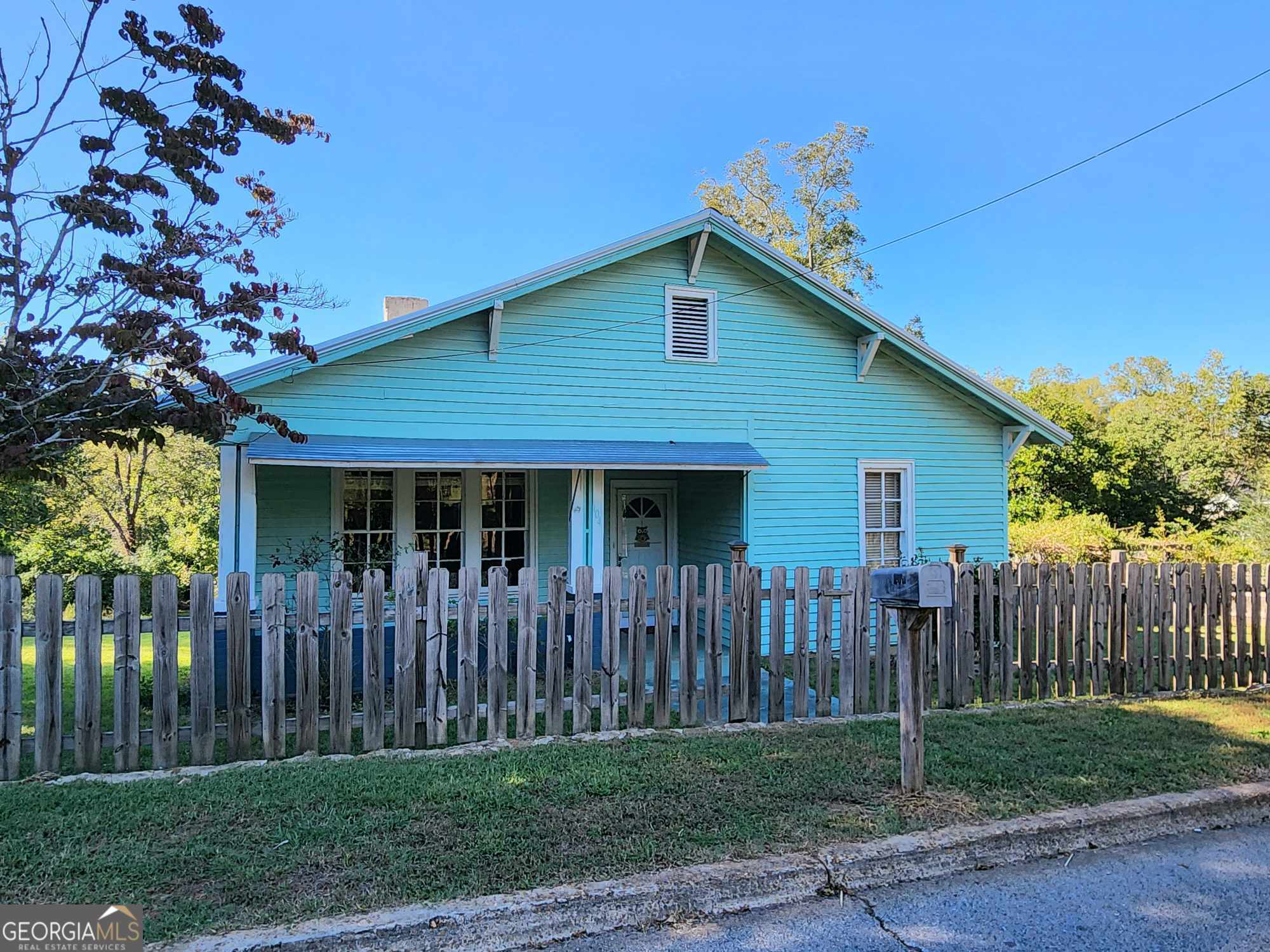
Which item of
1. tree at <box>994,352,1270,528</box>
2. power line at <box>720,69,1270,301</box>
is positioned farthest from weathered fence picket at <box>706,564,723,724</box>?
tree at <box>994,352,1270,528</box>

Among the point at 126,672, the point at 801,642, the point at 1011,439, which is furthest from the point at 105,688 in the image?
the point at 1011,439

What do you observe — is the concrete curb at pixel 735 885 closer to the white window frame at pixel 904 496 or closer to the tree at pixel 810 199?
the white window frame at pixel 904 496

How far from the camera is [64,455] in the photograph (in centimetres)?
684

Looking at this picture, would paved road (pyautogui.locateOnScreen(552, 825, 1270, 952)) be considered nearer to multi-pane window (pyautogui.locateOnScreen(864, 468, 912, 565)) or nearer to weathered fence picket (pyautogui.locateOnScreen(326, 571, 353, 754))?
weathered fence picket (pyautogui.locateOnScreen(326, 571, 353, 754))

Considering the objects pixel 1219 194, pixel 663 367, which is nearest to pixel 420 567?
pixel 663 367

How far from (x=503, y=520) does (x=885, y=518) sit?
5.78m

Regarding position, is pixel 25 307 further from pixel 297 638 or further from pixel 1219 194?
pixel 1219 194

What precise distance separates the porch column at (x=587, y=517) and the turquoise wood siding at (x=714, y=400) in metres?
0.76

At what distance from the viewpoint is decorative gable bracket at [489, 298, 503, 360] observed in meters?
8.85

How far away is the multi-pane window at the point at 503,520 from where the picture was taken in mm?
10156

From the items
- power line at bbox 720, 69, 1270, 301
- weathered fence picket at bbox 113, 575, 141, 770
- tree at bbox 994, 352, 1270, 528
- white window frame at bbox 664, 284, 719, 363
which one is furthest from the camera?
tree at bbox 994, 352, 1270, 528

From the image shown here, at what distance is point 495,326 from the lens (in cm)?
897

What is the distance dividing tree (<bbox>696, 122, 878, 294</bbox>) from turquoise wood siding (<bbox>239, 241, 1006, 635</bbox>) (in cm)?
1855

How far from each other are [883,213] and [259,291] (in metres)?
27.0
